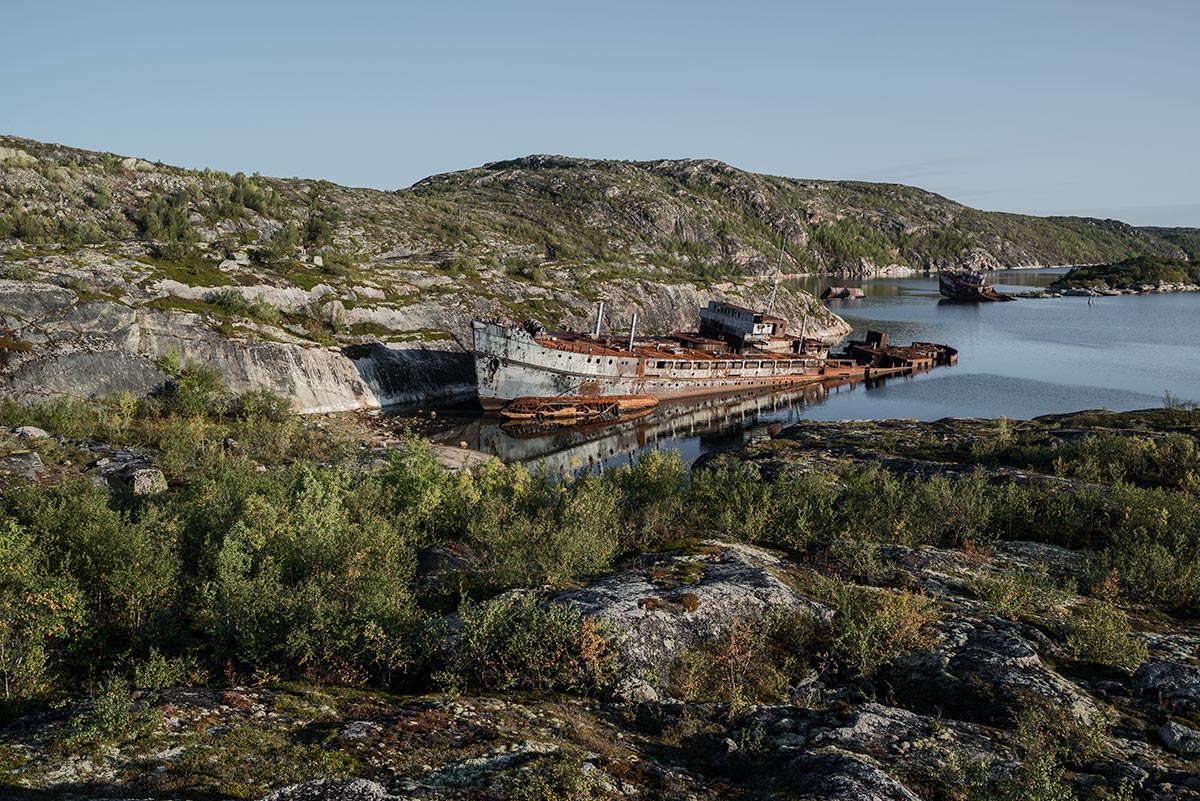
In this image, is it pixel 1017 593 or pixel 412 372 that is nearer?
pixel 1017 593

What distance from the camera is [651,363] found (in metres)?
63.7

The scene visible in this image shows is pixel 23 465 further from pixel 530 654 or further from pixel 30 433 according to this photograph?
pixel 530 654

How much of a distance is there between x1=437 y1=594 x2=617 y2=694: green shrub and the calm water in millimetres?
36344

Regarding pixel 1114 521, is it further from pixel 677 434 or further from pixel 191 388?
pixel 191 388

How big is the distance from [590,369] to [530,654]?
50518 mm

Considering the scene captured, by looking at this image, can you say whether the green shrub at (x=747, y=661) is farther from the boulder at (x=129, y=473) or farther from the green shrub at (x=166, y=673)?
the boulder at (x=129, y=473)

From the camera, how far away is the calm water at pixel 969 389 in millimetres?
52500

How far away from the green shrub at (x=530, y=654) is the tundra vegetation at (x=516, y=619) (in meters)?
0.05

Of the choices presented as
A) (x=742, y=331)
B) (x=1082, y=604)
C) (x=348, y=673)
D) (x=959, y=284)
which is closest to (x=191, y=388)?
(x=348, y=673)

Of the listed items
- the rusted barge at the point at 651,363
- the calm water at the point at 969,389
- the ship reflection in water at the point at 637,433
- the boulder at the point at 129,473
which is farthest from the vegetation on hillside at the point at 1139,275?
the boulder at the point at 129,473

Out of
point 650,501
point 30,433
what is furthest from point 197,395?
point 650,501

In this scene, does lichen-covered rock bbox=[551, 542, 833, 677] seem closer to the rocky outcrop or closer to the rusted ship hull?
the rocky outcrop

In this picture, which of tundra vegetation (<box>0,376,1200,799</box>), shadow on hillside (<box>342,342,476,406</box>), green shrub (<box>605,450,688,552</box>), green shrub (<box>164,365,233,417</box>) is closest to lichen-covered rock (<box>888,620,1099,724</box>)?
tundra vegetation (<box>0,376,1200,799</box>)

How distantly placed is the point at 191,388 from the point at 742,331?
54747mm
